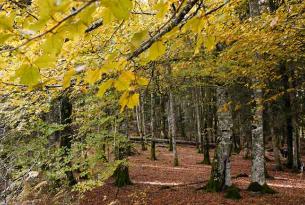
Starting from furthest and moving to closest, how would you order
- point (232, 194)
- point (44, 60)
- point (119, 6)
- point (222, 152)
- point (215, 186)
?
point (215, 186), point (222, 152), point (232, 194), point (44, 60), point (119, 6)

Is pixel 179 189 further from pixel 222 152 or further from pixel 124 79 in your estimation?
pixel 124 79

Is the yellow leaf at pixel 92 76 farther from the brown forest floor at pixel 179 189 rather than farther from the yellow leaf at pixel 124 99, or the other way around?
the brown forest floor at pixel 179 189

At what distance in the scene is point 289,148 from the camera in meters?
23.3

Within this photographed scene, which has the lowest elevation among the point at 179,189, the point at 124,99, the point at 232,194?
the point at 179,189

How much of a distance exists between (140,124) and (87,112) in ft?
79.4

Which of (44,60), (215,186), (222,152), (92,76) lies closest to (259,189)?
(215,186)

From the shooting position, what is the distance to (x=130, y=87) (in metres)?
1.94

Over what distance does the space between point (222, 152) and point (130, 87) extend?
1268 centimetres

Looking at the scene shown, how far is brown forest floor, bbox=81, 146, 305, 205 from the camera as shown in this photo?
13352 millimetres

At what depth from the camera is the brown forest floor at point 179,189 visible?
13352 mm

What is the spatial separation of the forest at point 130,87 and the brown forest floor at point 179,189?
73mm

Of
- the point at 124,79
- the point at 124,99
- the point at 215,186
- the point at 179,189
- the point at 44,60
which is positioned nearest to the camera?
the point at 44,60

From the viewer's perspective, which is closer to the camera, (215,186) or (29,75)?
(29,75)

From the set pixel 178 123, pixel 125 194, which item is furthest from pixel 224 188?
pixel 178 123
